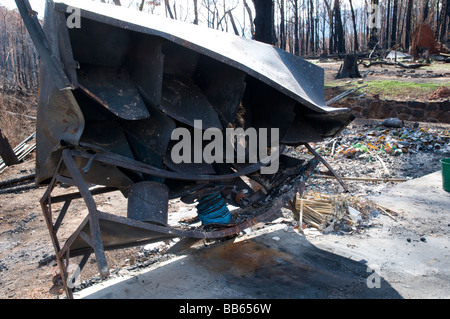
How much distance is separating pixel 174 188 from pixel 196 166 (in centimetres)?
29

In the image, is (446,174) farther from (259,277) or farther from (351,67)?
(351,67)

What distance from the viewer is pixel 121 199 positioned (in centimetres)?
681

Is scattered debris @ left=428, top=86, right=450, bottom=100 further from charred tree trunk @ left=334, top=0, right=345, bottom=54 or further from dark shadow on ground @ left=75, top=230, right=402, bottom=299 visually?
charred tree trunk @ left=334, top=0, right=345, bottom=54

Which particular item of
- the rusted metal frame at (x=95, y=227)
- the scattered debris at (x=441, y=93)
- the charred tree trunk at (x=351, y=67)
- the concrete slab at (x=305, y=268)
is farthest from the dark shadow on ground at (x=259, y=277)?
the charred tree trunk at (x=351, y=67)

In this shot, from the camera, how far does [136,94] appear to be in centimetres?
290

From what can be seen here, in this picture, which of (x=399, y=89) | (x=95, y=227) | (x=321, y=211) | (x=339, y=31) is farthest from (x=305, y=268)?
(x=339, y=31)

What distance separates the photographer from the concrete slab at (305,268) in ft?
10.5

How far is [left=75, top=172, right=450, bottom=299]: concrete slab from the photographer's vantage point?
125 inches

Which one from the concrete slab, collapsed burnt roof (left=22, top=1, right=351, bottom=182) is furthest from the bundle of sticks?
collapsed burnt roof (left=22, top=1, right=351, bottom=182)

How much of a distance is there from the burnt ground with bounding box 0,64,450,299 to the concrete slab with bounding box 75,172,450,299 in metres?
0.24

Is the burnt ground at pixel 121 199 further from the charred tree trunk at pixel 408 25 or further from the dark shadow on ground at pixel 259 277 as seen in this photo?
the charred tree trunk at pixel 408 25

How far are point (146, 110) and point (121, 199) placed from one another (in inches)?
170
